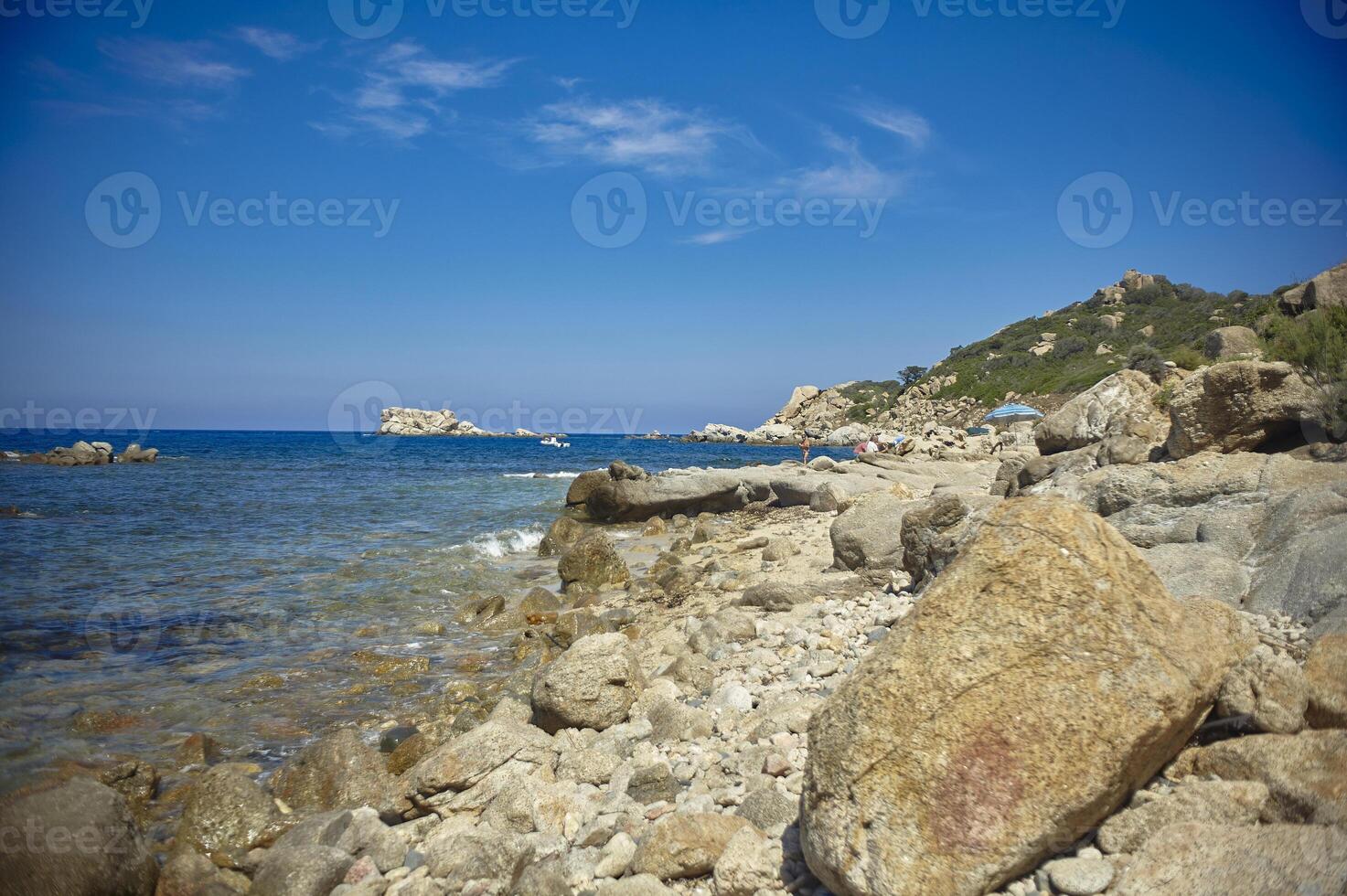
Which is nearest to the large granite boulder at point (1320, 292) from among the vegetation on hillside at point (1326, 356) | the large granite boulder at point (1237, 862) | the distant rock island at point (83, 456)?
the vegetation on hillside at point (1326, 356)

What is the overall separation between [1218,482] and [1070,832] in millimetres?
5925

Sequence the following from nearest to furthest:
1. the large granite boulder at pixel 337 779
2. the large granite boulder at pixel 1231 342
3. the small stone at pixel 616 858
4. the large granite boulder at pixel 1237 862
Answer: the large granite boulder at pixel 1237 862 → the small stone at pixel 616 858 → the large granite boulder at pixel 337 779 → the large granite boulder at pixel 1231 342

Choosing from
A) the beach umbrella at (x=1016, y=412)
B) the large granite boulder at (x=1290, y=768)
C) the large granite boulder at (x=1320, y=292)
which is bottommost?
the large granite boulder at (x=1290, y=768)

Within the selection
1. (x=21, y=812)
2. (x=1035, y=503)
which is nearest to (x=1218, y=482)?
(x=1035, y=503)

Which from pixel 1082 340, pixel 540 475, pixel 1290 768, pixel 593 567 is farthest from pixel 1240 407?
pixel 1082 340

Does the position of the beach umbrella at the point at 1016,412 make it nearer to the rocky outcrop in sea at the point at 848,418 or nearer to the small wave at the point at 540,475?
the rocky outcrop in sea at the point at 848,418

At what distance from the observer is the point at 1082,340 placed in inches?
2862

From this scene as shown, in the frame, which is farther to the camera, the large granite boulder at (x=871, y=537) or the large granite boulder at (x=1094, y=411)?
the large granite boulder at (x=1094, y=411)

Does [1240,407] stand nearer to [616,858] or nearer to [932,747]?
[932,747]

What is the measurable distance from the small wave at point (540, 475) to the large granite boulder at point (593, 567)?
2862 cm

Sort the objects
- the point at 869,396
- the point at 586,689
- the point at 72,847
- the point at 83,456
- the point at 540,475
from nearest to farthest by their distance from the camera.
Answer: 1. the point at 72,847
2. the point at 586,689
3. the point at 540,475
4. the point at 83,456
5. the point at 869,396

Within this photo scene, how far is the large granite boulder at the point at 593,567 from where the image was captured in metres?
15.4

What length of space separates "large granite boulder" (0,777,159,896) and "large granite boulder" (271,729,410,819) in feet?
4.66

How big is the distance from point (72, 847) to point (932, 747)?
224 inches
